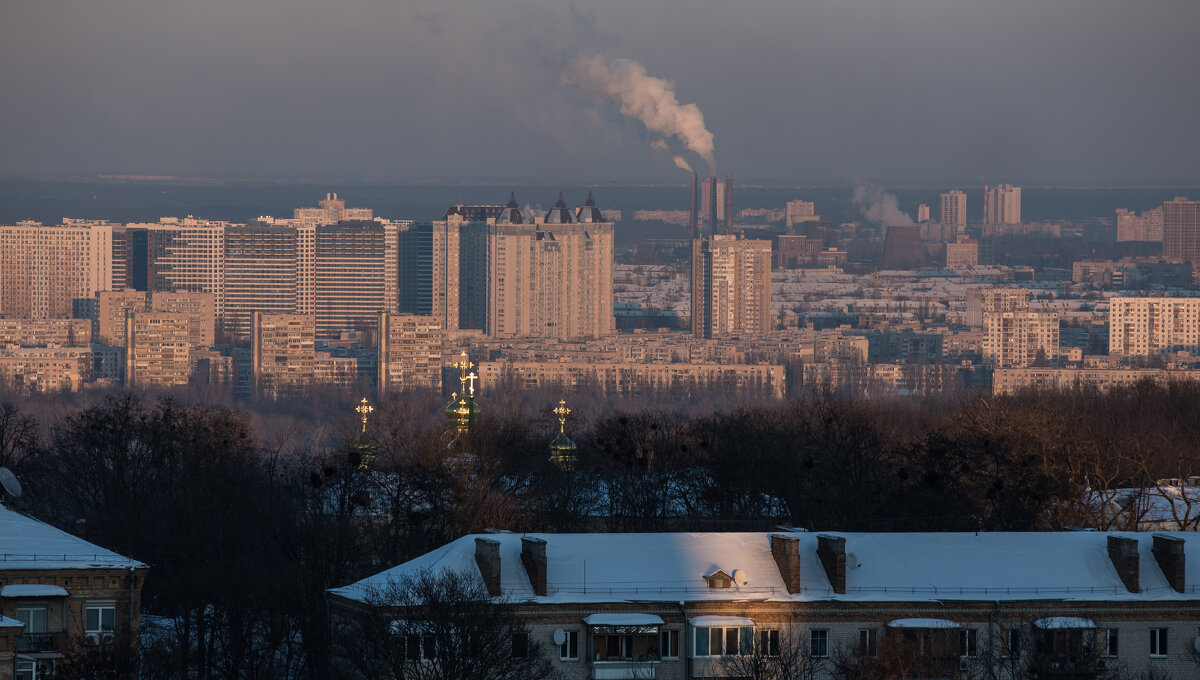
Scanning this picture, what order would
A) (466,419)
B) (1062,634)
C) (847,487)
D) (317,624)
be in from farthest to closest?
(466,419) → (847,487) → (317,624) → (1062,634)

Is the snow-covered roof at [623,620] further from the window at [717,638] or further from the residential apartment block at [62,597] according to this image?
the residential apartment block at [62,597]

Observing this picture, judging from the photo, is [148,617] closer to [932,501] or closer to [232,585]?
[232,585]

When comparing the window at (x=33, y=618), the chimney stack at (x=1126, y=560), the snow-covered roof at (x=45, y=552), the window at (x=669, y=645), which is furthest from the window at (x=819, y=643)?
the window at (x=33, y=618)

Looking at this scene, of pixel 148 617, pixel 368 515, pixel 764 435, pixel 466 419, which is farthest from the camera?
pixel 764 435

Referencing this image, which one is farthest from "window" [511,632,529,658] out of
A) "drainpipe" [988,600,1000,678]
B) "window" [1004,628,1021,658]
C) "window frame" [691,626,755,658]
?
"window" [1004,628,1021,658]

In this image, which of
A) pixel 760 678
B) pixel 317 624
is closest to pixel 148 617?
pixel 317 624

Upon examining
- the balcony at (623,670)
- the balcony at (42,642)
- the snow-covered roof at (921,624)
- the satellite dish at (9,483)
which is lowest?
the balcony at (623,670)
